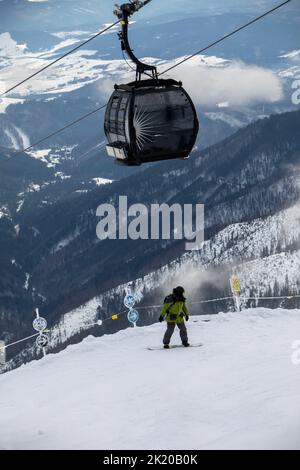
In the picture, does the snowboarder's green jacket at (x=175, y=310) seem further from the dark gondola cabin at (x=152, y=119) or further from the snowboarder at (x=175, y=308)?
the dark gondola cabin at (x=152, y=119)

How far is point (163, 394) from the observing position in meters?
17.7

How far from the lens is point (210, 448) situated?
1251 cm

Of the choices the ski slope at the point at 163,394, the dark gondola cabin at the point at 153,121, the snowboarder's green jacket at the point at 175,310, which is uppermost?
the dark gondola cabin at the point at 153,121

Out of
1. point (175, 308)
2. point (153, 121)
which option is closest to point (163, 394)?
point (175, 308)

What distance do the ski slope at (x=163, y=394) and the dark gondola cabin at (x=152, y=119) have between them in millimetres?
6204

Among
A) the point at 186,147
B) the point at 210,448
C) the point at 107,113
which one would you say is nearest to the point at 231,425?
the point at 210,448

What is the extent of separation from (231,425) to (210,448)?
5.03 ft

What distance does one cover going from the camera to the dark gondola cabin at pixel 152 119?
59.5ft

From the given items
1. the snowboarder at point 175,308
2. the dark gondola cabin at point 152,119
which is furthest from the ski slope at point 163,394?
the dark gondola cabin at point 152,119

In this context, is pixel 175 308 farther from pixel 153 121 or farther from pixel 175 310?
pixel 153 121

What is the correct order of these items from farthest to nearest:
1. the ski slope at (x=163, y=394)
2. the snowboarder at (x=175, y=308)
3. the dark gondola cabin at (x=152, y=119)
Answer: the snowboarder at (x=175, y=308) < the dark gondola cabin at (x=152, y=119) < the ski slope at (x=163, y=394)

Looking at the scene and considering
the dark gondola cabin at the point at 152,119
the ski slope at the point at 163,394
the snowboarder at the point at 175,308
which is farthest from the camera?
the snowboarder at the point at 175,308
